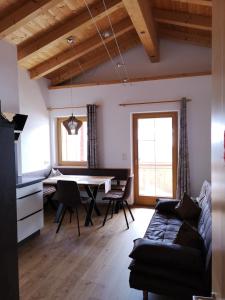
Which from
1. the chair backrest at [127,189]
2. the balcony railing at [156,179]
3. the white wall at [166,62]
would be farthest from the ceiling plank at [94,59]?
the chair backrest at [127,189]

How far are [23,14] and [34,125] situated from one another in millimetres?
2511

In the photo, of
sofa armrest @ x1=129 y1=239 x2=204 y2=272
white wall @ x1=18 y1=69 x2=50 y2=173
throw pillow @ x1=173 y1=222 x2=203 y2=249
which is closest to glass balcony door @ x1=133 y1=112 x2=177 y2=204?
white wall @ x1=18 y1=69 x2=50 y2=173

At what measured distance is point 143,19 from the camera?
3.63 metres

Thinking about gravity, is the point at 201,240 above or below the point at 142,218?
above

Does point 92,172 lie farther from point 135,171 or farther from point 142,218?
point 142,218

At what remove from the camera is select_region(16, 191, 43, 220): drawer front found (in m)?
3.29

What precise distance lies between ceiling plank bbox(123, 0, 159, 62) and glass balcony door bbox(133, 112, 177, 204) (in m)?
1.40

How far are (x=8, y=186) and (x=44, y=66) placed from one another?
418cm

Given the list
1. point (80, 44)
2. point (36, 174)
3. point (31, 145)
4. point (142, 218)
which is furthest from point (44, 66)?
point (142, 218)

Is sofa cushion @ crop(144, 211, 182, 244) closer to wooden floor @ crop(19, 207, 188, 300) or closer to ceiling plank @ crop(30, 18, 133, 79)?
wooden floor @ crop(19, 207, 188, 300)

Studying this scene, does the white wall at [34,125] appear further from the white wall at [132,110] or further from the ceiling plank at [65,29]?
the ceiling plank at [65,29]

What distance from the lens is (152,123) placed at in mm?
5348

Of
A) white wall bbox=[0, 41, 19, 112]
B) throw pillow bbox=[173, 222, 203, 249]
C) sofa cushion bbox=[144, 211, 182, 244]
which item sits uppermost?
white wall bbox=[0, 41, 19, 112]

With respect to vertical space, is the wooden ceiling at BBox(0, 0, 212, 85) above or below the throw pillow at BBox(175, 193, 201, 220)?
above
